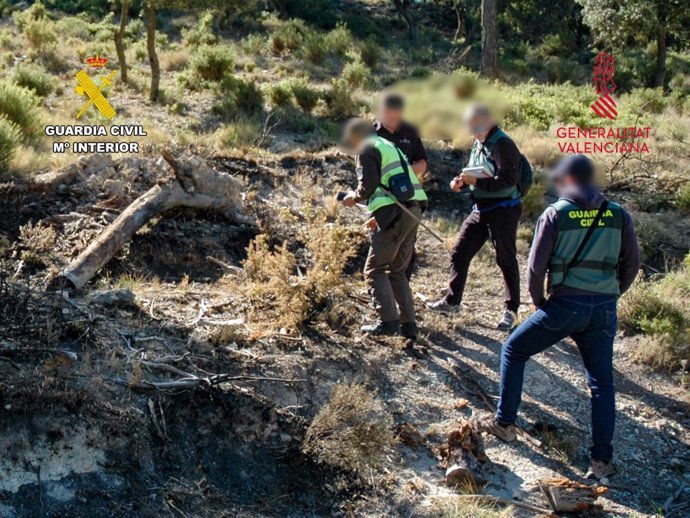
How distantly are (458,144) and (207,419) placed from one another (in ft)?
26.1

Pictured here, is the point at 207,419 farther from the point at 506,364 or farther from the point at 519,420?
the point at 519,420

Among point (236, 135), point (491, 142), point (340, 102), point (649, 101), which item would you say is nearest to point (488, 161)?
point (491, 142)

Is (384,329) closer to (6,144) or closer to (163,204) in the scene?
(163,204)

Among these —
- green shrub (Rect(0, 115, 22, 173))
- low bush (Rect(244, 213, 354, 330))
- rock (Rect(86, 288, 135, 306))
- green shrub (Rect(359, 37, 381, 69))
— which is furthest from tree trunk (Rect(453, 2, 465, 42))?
rock (Rect(86, 288, 135, 306))

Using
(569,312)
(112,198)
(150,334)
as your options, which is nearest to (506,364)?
(569,312)

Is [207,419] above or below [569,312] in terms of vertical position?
below

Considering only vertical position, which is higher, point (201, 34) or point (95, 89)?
point (201, 34)

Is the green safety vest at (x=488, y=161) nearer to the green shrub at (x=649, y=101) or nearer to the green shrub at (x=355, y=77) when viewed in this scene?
the green shrub at (x=355, y=77)

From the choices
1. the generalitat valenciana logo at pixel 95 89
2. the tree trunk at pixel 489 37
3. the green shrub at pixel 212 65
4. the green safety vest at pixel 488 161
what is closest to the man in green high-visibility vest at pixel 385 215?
the green safety vest at pixel 488 161

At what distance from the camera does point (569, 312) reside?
5.22 m

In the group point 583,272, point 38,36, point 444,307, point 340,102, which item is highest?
point 583,272

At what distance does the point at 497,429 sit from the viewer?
5.75 metres

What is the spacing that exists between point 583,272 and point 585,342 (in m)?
0.49

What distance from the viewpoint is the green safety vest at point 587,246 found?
5141 millimetres
